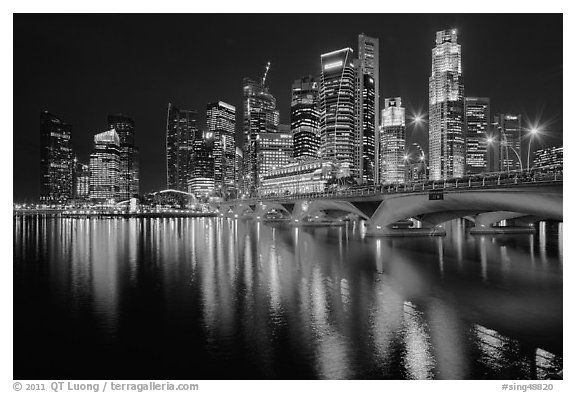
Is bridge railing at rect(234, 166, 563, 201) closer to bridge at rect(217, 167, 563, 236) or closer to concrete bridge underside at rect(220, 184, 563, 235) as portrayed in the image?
bridge at rect(217, 167, 563, 236)

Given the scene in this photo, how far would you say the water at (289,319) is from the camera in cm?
1303

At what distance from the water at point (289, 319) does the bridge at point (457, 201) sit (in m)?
5.19

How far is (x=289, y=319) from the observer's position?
1820cm

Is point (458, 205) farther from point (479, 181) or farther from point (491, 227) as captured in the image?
point (491, 227)

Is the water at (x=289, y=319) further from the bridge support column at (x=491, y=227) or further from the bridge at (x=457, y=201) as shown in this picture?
the bridge support column at (x=491, y=227)

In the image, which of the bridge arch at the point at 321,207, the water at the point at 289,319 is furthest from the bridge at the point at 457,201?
the water at the point at 289,319

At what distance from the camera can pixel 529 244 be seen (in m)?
49.6

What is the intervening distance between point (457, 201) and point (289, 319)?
102ft

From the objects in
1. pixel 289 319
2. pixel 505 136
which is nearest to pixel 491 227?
pixel 505 136

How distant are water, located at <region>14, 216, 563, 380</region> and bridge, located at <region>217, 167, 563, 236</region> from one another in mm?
5192

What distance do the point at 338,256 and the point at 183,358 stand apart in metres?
27.6

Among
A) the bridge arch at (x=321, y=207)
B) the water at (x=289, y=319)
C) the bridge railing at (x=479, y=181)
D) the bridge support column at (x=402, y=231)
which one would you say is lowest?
the water at (x=289, y=319)
